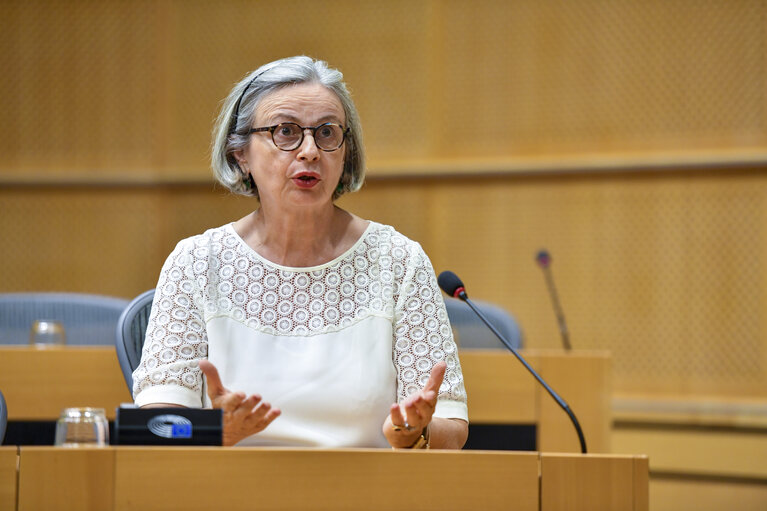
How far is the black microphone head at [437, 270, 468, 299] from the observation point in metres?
2.22

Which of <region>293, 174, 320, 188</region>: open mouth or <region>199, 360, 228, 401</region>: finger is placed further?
<region>293, 174, 320, 188</region>: open mouth

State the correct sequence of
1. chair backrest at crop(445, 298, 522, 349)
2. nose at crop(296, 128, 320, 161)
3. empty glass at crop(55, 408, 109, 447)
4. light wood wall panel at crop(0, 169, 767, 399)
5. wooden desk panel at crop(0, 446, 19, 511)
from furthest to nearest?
light wood wall panel at crop(0, 169, 767, 399) < chair backrest at crop(445, 298, 522, 349) < nose at crop(296, 128, 320, 161) < empty glass at crop(55, 408, 109, 447) < wooden desk panel at crop(0, 446, 19, 511)

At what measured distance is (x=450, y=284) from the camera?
227 cm

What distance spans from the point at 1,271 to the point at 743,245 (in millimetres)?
3758

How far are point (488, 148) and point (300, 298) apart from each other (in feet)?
9.65

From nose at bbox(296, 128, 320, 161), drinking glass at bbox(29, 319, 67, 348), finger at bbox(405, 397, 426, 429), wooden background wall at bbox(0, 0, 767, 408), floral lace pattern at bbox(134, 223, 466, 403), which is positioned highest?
wooden background wall at bbox(0, 0, 767, 408)

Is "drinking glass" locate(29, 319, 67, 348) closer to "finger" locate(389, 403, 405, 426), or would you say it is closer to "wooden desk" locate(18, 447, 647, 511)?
"finger" locate(389, 403, 405, 426)

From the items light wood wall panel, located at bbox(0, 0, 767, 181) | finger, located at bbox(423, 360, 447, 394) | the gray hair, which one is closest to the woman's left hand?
finger, located at bbox(423, 360, 447, 394)

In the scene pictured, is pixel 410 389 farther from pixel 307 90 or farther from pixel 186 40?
pixel 186 40

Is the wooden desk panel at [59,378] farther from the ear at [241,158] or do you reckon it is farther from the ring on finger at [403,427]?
the ring on finger at [403,427]

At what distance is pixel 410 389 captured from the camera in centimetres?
194

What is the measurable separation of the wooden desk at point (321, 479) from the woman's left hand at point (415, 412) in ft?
1.13

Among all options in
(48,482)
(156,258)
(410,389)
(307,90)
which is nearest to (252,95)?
(307,90)

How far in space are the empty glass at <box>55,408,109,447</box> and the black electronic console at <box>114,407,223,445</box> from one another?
61 mm
